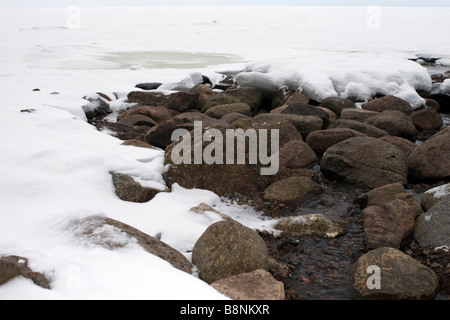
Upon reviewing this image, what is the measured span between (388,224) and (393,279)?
2.53 ft

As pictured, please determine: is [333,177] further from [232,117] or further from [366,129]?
[232,117]

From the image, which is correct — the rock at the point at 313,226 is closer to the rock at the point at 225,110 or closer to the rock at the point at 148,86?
the rock at the point at 225,110

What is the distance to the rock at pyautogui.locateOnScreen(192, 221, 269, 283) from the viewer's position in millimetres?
2857

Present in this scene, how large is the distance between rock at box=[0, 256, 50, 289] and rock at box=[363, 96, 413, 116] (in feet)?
21.9

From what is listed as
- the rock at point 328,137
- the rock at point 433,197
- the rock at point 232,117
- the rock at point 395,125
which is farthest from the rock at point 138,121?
the rock at point 433,197

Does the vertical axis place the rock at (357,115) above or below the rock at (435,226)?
above

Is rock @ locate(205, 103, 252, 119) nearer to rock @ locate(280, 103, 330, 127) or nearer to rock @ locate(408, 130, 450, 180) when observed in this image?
rock @ locate(280, 103, 330, 127)

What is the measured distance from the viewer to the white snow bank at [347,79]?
8117 millimetres

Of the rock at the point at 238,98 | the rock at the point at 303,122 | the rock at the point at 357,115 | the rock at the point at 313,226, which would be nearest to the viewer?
the rock at the point at 313,226

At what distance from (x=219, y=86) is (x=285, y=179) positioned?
5804 millimetres

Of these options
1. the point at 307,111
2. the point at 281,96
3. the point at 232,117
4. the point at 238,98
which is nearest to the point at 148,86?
the point at 238,98

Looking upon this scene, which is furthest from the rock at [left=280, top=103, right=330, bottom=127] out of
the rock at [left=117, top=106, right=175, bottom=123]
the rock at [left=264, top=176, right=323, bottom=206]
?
the rock at [left=264, top=176, right=323, bottom=206]

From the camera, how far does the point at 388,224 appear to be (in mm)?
3465

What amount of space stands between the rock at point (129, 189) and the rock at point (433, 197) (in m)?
2.67
